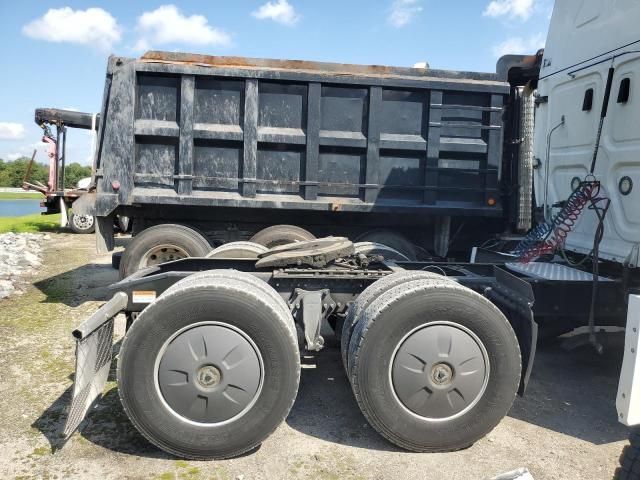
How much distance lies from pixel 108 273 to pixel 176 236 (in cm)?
389

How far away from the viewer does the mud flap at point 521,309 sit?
306cm

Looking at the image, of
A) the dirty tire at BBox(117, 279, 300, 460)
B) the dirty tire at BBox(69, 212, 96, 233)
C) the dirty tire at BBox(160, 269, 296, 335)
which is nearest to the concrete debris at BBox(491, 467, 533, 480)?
the dirty tire at BBox(117, 279, 300, 460)

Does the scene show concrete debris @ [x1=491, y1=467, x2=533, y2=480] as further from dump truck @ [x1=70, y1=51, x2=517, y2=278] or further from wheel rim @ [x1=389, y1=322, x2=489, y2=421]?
dump truck @ [x1=70, y1=51, x2=517, y2=278]

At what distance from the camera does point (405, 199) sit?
576cm

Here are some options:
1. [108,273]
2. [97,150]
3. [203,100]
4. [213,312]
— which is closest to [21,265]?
[108,273]

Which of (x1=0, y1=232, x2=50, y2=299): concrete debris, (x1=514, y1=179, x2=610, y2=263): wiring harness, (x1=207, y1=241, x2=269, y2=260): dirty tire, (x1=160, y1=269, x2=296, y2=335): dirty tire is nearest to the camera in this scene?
(x1=160, y1=269, x2=296, y2=335): dirty tire

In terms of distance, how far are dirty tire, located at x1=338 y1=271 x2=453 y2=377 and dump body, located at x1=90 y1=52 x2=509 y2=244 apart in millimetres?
2333

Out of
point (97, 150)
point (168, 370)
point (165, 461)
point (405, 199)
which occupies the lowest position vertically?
point (165, 461)

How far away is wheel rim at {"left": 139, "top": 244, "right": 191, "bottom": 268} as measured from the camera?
5.57 metres

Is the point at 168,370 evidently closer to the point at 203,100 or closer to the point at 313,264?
the point at 313,264

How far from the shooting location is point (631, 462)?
235 cm

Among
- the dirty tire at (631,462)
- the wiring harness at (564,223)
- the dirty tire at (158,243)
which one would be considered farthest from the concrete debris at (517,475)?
the dirty tire at (158,243)

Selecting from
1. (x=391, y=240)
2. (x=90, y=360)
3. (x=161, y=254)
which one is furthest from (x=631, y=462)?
(x=161, y=254)

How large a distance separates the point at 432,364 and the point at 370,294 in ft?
1.92
